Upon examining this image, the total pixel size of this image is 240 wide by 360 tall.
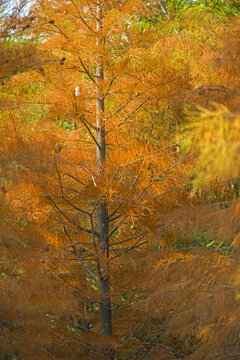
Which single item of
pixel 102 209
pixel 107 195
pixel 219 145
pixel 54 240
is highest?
pixel 219 145

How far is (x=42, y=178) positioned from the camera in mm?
4488

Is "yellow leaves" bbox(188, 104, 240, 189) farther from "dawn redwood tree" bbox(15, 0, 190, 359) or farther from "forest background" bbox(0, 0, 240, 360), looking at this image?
"dawn redwood tree" bbox(15, 0, 190, 359)

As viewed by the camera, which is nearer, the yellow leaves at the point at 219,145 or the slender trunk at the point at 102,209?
the yellow leaves at the point at 219,145

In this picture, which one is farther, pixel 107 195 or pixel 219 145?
pixel 107 195

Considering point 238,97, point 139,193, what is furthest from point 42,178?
point 238,97

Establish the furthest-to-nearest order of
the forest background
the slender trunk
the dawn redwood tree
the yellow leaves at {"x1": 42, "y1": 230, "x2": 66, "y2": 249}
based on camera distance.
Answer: the yellow leaves at {"x1": 42, "y1": 230, "x2": 66, "y2": 249} → the slender trunk → the dawn redwood tree → the forest background

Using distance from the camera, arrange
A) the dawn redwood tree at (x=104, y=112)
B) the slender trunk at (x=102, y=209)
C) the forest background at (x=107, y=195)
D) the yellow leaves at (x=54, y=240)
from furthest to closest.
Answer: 1. the yellow leaves at (x=54, y=240)
2. the slender trunk at (x=102, y=209)
3. the dawn redwood tree at (x=104, y=112)
4. the forest background at (x=107, y=195)

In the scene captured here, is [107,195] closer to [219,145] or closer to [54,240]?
[54,240]

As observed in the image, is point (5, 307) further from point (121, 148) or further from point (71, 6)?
point (71, 6)

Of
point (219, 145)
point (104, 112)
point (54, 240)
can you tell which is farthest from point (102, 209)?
point (219, 145)

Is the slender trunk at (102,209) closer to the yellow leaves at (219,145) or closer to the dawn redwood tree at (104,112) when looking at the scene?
the dawn redwood tree at (104,112)

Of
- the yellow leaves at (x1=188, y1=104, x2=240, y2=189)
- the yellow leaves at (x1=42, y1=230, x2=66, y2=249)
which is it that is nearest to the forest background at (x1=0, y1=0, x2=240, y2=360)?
the yellow leaves at (x1=42, y1=230, x2=66, y2=249)

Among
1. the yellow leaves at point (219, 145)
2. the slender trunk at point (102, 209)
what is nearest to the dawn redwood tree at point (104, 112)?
the slender trunk at point (102, 209)

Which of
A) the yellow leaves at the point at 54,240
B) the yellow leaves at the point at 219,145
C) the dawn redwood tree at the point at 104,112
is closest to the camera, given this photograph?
the yellow leaves at the point at 219,145
